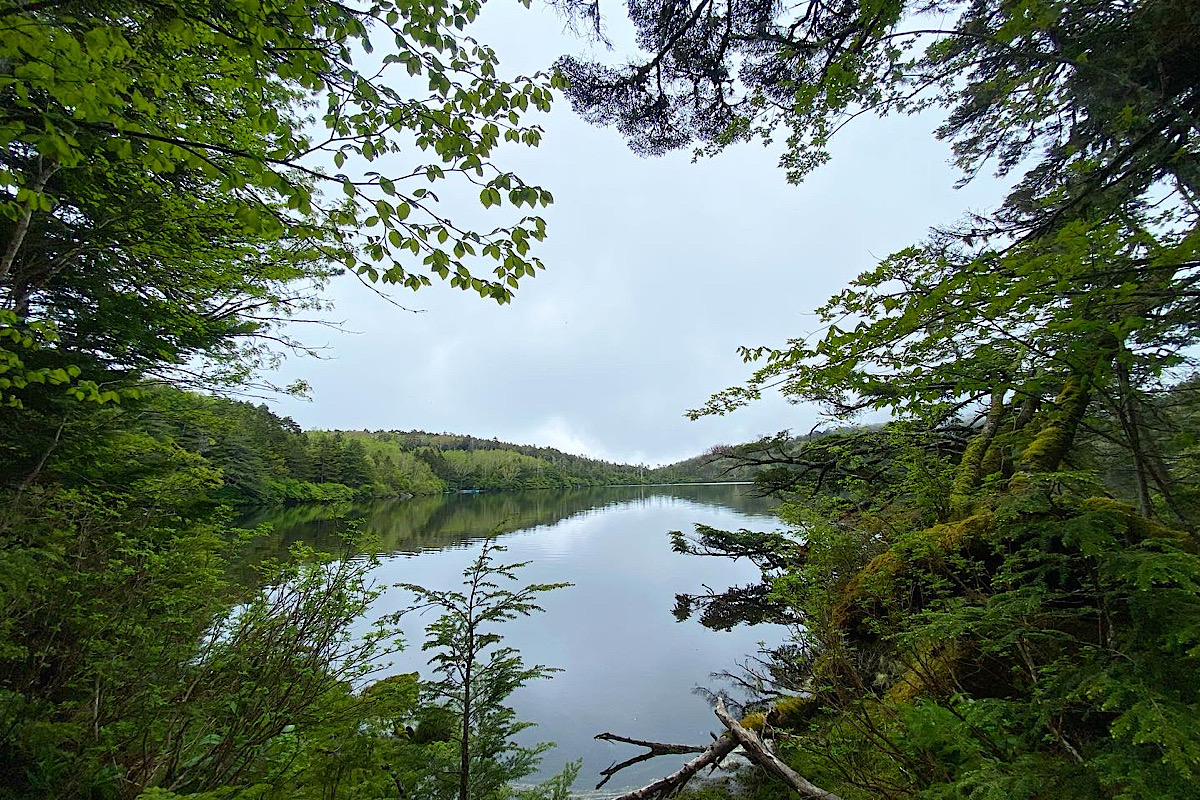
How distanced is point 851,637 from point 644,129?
5.98 m

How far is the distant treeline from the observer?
6.66 metres

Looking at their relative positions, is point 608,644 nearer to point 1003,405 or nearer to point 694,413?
point 694,413

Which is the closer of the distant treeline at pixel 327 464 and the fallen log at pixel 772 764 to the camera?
the fallen log at pixel 772 764

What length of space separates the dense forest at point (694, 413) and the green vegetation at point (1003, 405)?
0.10 feet

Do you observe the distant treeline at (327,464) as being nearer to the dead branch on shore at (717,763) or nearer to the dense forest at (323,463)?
the dense forest at (323,463)

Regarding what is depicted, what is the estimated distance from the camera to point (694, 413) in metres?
5.27

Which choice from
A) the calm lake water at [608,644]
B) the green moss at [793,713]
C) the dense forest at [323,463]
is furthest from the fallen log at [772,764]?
the dense forest at [323,463]

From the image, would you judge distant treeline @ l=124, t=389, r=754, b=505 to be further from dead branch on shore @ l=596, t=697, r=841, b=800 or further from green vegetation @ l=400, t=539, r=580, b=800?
dead branch on shore @ l=596, t=697, r=841, b=800

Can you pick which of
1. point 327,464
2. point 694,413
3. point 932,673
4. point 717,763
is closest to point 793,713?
point 717,763

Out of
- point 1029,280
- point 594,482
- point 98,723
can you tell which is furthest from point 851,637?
point 594,482

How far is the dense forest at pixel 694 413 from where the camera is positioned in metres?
1.66

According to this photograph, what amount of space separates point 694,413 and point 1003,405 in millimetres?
3358

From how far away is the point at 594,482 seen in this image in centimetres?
11394

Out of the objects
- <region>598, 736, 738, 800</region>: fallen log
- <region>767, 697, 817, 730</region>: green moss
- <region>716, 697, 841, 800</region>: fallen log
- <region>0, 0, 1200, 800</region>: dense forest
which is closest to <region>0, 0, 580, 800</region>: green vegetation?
<region>0, 0, 1200, 800</region>: dense forest
